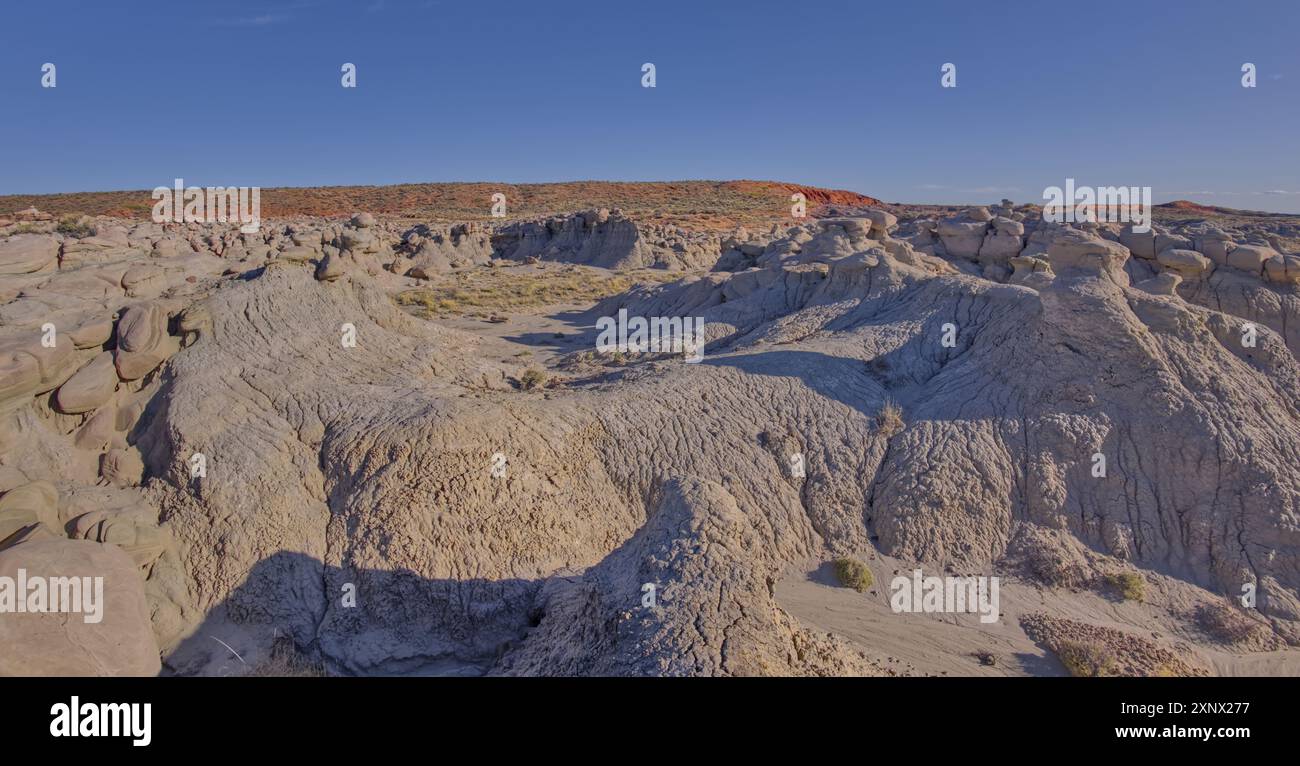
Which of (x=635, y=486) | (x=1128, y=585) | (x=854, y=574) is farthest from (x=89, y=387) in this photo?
(x=1128, y=585)

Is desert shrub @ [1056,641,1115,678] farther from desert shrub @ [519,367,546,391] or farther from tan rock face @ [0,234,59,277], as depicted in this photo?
tan rock face @ [0,234,59,277]

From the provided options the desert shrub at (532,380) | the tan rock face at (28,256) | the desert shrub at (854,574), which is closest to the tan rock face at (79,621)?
the desert shrub at (532,380)

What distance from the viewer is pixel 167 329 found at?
27.2ft

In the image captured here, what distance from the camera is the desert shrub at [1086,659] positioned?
20.2 ft

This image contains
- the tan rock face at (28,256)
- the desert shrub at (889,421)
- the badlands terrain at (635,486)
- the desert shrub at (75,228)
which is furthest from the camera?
the desert shrub at (75,228)

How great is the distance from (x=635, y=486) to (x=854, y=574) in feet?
8.49

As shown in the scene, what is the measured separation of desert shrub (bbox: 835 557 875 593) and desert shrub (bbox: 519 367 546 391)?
5088 millimetres

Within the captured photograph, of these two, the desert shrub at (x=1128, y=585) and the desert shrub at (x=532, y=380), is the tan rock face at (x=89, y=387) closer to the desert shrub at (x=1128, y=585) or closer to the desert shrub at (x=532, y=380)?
the desert shrub at (x=532, y=380)

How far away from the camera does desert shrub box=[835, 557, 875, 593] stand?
7523mm

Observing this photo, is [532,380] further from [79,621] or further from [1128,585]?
[1128,585]

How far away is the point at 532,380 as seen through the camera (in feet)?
36.6

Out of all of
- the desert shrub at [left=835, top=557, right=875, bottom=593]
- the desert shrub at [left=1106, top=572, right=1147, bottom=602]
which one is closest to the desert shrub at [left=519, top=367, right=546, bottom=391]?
the desert shrub at [left=835, top=557, right=875, bottom=593]

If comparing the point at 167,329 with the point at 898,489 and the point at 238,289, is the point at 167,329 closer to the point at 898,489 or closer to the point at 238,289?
the point at 238,289

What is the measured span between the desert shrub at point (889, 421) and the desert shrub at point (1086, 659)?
3.00 m
